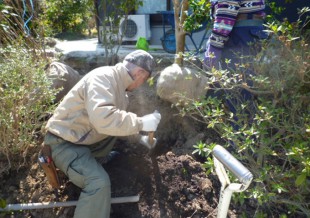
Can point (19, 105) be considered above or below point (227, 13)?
below

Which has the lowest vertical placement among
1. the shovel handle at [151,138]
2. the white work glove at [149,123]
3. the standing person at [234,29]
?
the shovel handle at [151,138]

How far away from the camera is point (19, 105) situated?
2711 mm

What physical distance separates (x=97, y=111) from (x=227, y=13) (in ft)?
4.07

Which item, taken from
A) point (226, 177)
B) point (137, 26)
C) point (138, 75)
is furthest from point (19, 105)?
point (137, 26)

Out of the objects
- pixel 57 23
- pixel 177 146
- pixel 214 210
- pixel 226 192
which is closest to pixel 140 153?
pixel 177 146

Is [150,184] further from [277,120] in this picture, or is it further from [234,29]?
[234,29]

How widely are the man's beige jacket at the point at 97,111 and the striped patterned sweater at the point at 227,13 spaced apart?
79 centimetres

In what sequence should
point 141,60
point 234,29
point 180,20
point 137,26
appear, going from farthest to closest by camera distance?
point 137,26
point 180,20
point 234,29
point 141,60

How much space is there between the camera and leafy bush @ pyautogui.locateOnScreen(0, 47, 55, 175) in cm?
265

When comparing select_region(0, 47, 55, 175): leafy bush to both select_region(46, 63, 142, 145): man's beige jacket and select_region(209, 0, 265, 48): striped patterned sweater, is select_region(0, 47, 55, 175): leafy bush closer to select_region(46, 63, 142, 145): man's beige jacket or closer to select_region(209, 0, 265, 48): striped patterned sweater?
select_region(46, 63, 142, 145): man's beige jacket

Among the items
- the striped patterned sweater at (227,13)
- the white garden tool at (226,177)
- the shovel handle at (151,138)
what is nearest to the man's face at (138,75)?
the shovel handle at (151,138)

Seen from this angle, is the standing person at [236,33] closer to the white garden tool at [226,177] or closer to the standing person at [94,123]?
the standing person at [94,123]

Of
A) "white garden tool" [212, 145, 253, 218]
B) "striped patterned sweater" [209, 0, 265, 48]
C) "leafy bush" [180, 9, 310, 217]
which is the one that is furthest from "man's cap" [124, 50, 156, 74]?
"white garden tool" [212, 145, 253, 218]

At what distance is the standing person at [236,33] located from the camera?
8.09 ft
